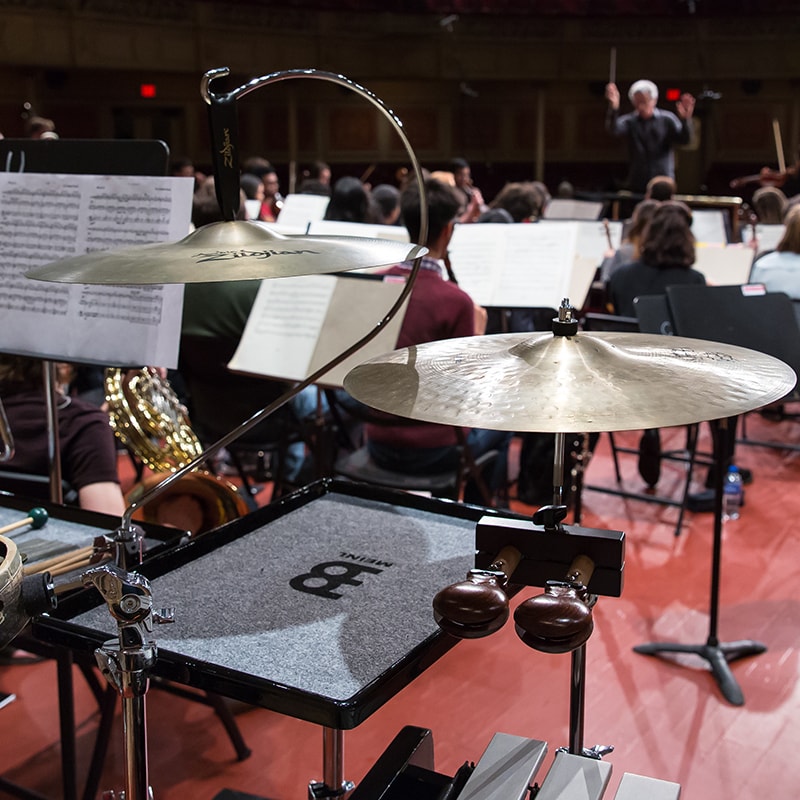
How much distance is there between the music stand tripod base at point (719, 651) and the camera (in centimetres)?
273

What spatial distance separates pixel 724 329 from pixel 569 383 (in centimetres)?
188

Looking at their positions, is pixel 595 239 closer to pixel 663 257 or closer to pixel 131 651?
pixel 663 257

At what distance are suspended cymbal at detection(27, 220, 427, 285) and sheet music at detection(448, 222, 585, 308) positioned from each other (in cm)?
232

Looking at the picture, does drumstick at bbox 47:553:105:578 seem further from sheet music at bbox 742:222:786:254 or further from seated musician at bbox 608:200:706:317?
sheet music at bbox 742:222:786:254

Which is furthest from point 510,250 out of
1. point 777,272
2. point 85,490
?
point 85,490

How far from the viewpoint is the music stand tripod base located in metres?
2.73

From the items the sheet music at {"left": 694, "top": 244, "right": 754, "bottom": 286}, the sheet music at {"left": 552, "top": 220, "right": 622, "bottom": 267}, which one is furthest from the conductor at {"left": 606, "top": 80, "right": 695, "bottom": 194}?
the sheet music at {"left": 694, "top": 244, "right": 754, "bottom": 286}

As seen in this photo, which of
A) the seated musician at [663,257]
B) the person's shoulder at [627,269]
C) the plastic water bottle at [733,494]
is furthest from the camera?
the person's shoulder at [627,269]

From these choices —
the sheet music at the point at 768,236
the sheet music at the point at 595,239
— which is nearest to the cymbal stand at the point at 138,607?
the sheet music at the point at 595,239

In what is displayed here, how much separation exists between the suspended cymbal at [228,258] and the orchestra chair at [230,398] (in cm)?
205

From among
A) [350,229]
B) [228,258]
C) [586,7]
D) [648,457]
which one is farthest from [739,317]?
[586,7]

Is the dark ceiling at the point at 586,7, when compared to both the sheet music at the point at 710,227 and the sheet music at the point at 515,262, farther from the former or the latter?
the sheet music at the point at 515,262

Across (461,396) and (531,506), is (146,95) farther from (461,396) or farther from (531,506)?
(461,396)

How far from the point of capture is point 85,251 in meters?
1.95
